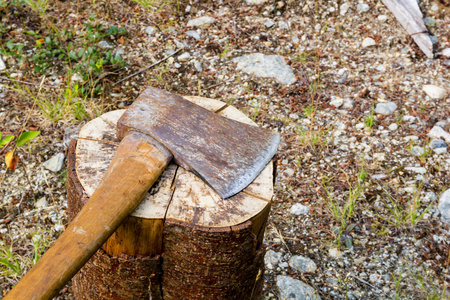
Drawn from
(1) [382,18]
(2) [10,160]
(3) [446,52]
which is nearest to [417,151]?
(3) [446,52]

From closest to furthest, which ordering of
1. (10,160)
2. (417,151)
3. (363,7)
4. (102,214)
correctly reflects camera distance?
1. (102,214)
2. (10,160)
3. (417,151)
4. (363,7)

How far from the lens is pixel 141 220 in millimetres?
1854

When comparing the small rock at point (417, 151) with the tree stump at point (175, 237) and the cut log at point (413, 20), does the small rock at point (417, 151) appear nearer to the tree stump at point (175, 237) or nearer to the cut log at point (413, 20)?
the cut log at point (413, 20)

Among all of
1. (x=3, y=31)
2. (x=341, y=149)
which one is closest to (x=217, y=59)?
(x=341, y=149)

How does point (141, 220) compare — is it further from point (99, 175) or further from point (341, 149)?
point (341, 149)

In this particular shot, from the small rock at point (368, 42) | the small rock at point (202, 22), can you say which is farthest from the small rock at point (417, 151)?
the small rock at point (202, 22)

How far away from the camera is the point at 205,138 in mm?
2094

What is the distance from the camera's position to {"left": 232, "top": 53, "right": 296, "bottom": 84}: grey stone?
13.3 feet

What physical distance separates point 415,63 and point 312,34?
109 cm

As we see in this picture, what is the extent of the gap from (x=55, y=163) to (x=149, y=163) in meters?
1.80

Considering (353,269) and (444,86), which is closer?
(353,269)

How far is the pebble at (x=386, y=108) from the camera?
12.4ft

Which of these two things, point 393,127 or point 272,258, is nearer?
point 272,258

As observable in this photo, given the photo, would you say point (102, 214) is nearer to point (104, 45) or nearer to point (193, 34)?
point (104, 45)
